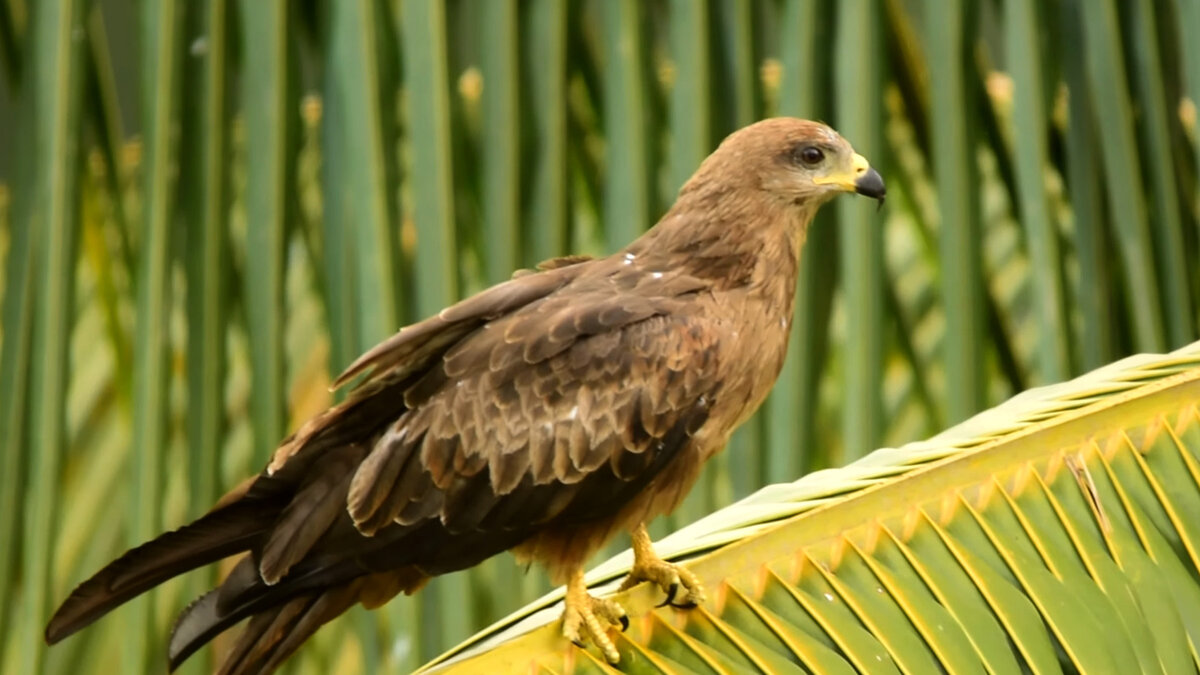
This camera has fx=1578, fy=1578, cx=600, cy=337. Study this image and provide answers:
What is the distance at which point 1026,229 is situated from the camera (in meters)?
2.79

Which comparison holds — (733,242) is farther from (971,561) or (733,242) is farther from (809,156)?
(971,561)

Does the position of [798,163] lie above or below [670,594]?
above

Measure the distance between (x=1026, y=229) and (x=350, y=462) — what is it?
1291 millimetres

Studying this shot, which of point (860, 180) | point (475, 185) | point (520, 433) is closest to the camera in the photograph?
point (520, 433)

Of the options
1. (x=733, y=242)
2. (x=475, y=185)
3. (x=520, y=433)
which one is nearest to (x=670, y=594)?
(x=520, y=433)

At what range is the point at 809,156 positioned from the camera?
7.80 ft

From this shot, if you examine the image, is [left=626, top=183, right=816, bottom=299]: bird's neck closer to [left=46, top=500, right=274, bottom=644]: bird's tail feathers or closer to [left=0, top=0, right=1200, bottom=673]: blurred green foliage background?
[left=0, top=0, right=1200, bottom=673]: blurred green foliage background

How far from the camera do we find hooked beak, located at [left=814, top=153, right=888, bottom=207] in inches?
92.4

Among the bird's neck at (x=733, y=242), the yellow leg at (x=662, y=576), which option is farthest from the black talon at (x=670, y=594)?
the bird's neck at (x=733, y=242)

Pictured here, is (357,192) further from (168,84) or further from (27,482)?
(27,482)

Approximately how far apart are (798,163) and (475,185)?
2.35 ft

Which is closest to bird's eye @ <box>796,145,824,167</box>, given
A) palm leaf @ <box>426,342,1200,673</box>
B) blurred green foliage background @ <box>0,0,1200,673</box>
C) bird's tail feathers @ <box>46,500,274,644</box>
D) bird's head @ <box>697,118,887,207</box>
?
bird's head @ <box>697,118,887,207</box>

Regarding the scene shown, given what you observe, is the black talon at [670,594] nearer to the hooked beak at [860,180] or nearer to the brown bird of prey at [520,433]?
the brown bird of prey at [520,433]

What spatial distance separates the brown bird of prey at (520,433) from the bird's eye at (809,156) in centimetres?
9
